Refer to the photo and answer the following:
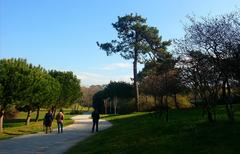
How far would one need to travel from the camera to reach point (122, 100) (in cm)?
7812

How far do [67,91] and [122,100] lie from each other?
35.4 ft

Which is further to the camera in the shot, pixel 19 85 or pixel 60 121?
pixel 19 85

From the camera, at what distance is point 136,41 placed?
65.3 metres

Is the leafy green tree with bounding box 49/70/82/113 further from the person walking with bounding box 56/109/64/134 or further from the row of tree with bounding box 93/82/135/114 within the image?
the person walking with bounding box 56/109/64/134

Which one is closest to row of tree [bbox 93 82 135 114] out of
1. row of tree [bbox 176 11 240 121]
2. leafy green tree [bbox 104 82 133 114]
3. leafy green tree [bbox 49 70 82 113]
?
leafy green tree [bbox 104 82 133 114]

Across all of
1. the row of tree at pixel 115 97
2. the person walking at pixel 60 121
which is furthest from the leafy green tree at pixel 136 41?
the person walking at pixel 60 121

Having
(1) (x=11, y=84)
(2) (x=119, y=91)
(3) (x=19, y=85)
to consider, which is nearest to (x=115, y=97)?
(2) (x=119, y=91)

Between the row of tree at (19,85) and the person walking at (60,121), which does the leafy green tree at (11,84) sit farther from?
the person walking at (60,121)

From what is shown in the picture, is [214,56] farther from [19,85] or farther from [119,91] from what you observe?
[119,91]

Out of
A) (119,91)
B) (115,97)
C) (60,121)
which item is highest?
(119,91)

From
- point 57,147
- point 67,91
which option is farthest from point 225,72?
point 67,91

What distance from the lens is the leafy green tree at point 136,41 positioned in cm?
6475

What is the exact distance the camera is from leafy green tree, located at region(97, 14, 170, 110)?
6475 centimetres

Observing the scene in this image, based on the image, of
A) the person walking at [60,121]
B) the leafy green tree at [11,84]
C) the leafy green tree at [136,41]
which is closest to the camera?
the person walking at [60,121]
